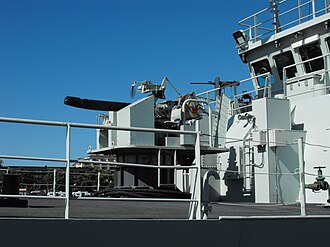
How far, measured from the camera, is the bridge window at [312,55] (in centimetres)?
1261

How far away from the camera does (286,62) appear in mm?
13734

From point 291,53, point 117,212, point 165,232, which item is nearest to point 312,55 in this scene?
point 291,53

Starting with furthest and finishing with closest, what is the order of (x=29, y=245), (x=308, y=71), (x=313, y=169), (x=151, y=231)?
1. (x=308, y=71)
2. (x=313, y=169)
3. (x=151, y=231)
4. (x=29, y=245)

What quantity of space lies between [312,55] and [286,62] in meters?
1.01

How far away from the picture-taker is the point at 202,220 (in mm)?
5195

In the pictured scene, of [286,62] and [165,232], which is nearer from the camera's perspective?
[165,232]

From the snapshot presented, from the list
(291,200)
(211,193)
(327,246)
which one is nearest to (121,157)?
(211,193)

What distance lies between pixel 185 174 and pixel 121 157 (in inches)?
64.7

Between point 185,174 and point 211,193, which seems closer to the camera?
point 185,174

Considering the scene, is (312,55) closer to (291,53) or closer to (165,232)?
(291,53)

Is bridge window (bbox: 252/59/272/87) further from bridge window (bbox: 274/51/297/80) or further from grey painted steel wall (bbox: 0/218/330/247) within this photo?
grey painted steel wall (bbox: 0/218/330/247)

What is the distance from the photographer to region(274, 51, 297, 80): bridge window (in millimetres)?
13344

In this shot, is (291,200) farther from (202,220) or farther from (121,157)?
(202,220)

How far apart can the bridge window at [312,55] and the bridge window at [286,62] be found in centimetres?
46
